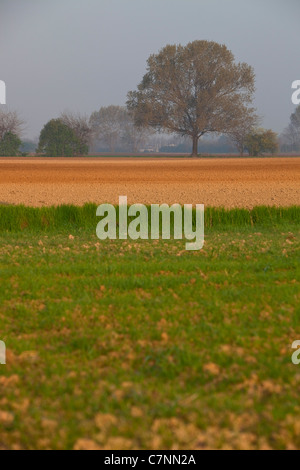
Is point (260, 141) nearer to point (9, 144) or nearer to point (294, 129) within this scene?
point (9, 144)

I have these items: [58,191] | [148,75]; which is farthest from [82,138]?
[58,191]

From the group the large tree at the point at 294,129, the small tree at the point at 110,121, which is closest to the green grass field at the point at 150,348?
the large tree at the point at 294,129

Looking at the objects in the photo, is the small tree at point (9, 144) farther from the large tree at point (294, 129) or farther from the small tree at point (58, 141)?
the large tree at point (294, 129)

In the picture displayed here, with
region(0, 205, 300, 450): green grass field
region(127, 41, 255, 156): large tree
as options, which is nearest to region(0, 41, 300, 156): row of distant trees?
region(127, 41, 255, 156): large tree

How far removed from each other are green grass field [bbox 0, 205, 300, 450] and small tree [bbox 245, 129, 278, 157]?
55.3 metres

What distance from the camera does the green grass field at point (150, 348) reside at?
11.7 ft

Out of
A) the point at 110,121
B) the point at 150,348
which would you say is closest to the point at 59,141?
the point at 150,348

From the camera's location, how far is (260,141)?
62562 mm

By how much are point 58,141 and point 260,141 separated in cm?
2279

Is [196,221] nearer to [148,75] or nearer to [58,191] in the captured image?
[58,191]

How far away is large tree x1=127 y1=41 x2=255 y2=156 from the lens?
62062mm

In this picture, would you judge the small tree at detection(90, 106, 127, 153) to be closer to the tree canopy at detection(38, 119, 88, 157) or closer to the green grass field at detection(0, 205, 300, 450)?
the tree canopy at detection(38, 119, 88, 157)

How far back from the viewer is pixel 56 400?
396 centimetres

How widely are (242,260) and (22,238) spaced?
191 inches
